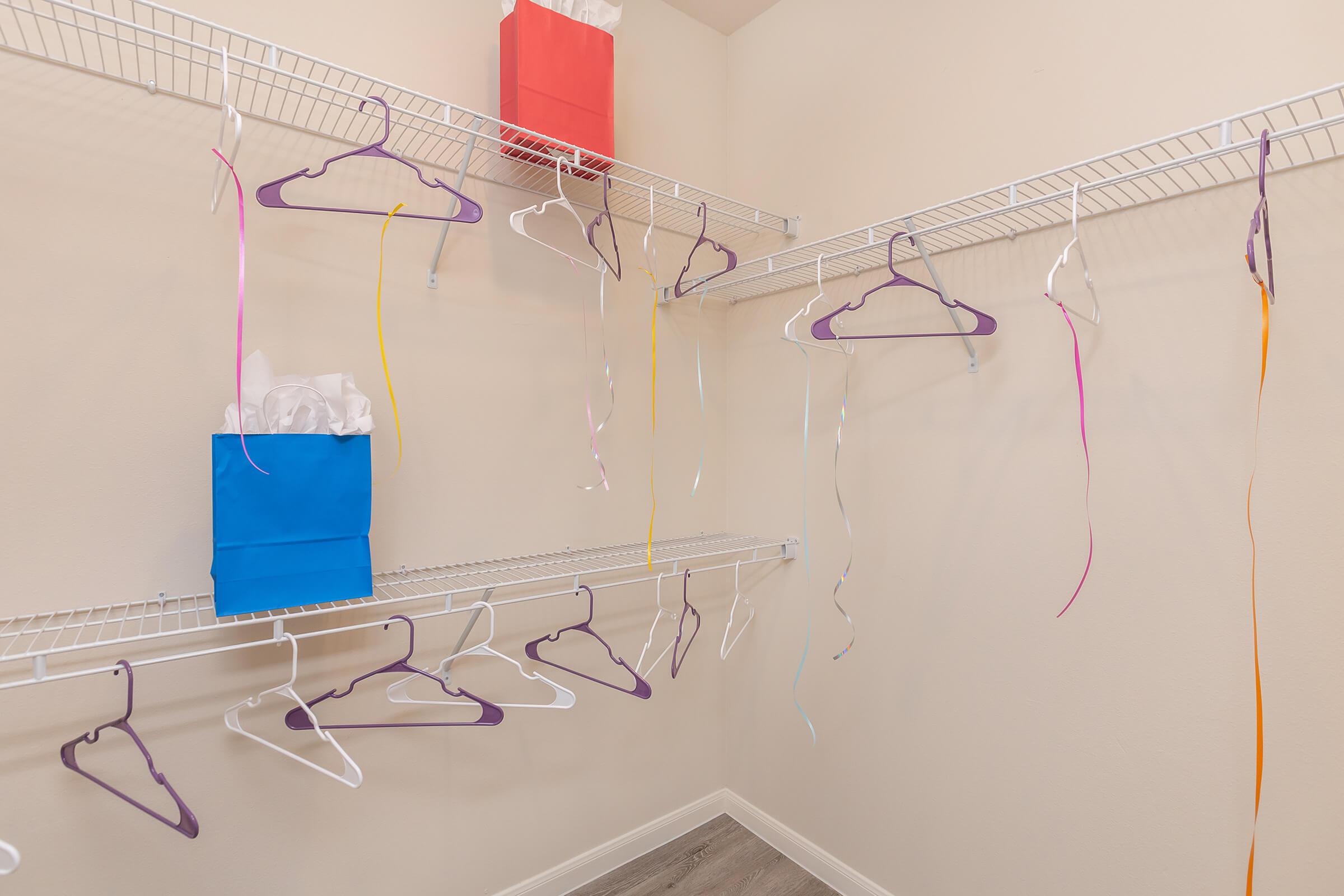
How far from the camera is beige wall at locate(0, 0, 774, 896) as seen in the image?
3.71 feet

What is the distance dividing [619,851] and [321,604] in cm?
116


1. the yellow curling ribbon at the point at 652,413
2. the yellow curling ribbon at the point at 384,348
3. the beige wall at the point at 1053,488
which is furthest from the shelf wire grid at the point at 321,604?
the beige wall at the point at 1053,488

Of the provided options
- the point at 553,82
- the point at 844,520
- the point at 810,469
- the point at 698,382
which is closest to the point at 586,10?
the point at 553,82

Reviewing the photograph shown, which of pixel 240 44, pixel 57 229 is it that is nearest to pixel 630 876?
pixel 57 229

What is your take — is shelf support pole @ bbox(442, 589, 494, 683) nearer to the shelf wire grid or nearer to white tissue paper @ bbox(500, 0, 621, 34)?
the shelf wire grid

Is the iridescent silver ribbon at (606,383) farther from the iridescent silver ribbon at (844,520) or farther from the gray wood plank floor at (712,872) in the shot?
the gray wood plank floor at (712,872)

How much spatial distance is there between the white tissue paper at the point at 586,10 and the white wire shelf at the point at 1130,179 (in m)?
0.62

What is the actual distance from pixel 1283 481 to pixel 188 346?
1.90m

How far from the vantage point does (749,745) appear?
202 centimetres

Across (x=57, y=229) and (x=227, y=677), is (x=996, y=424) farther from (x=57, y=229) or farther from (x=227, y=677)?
(x=57, y=229)

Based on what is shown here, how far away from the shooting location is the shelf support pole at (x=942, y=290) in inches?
51.8

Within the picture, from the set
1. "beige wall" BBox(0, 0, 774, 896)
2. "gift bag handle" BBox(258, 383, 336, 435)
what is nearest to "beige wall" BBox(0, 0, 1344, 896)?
"beige wall" BBox(0, 0, 774, 896)

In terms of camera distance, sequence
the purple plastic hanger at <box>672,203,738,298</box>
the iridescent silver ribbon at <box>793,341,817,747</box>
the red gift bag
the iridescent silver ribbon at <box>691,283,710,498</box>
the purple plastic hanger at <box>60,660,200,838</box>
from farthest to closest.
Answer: the iridescent silver ribbon at <box>691,283,710,498</box>, the iridescent silver ribbon at <box>793,341,817,747</box>, the purple plastic hanger at <box>672,203,738,298</box>, the red gift bag, the purple plastic hanger at <box>60,660,200,838</box>

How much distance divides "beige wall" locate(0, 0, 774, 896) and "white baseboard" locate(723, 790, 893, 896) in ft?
0.59
